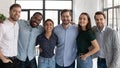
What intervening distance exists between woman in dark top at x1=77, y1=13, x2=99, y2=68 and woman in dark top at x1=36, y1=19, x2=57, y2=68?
0.38 m

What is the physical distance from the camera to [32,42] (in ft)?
11.9

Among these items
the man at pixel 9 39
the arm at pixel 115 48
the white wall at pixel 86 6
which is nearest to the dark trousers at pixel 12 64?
the man at pixel 9 39

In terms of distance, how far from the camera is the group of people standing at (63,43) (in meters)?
3.50

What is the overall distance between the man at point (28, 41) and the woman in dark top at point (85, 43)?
2.07ft

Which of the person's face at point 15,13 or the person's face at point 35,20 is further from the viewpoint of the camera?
the person's face at point 35,20

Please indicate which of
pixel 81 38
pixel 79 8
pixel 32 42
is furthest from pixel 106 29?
pixel 79 8

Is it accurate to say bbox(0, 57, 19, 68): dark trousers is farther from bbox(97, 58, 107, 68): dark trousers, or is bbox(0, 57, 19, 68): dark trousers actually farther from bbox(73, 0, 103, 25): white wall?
bbox(73, 0, 103, 25): white wall

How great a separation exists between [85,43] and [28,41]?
825 mm

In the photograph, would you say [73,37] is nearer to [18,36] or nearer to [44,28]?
[44,28]

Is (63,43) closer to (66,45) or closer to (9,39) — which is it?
(66,45)

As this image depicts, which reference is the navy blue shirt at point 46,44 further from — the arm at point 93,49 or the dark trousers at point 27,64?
the arm at point 93,49

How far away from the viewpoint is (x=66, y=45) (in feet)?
12.0

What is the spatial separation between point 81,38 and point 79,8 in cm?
794

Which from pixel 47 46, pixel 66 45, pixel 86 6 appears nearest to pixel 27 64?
pixel 47 46
